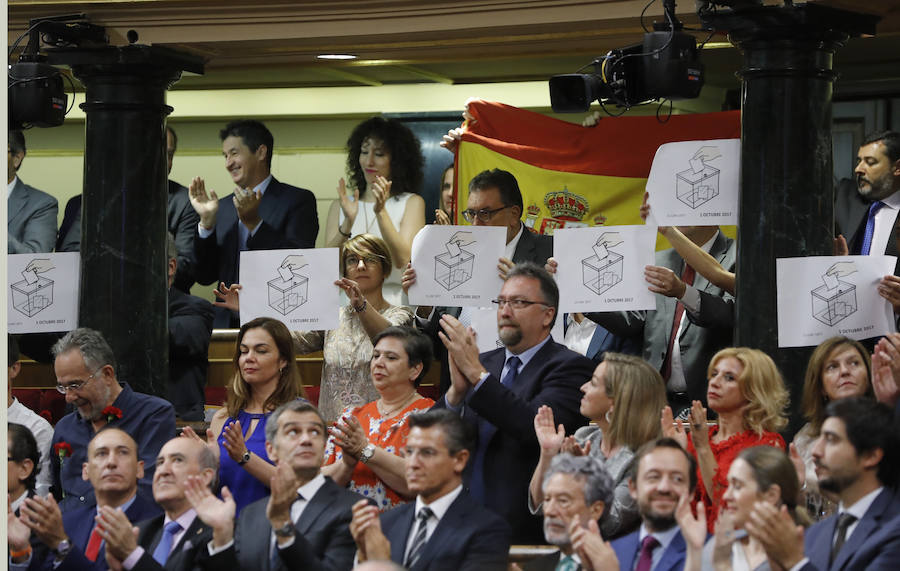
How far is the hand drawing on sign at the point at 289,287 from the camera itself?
6152 millimetres

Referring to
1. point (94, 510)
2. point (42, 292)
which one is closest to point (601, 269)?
point (94, 510)

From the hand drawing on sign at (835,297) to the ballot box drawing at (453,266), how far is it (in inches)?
52.5

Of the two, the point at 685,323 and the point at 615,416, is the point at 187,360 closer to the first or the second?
the point at 685,323

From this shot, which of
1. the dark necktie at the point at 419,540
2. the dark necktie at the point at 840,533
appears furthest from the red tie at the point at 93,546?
the dark necktie at the point at 840,533

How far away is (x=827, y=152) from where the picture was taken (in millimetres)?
5820

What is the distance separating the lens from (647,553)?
4.32m

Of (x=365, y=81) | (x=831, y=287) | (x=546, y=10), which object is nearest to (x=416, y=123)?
(x=365, y=81)

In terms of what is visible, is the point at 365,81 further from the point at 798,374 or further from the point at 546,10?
the point at 798,374

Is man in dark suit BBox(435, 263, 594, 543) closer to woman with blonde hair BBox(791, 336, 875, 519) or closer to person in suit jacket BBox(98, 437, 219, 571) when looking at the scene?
woman with blonde hair BBox(791, 336, 875, 519)

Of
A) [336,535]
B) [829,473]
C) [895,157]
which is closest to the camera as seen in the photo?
[829,473]

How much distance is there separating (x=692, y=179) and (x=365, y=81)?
3.52 m

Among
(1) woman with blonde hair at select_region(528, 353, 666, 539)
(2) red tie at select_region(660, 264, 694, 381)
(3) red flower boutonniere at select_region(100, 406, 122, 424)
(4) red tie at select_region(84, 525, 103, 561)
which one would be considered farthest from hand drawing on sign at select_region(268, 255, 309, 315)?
(1) woman with blonde hair at select_region(528, 353, 666, 539)

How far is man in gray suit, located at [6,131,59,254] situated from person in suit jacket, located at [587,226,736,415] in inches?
107

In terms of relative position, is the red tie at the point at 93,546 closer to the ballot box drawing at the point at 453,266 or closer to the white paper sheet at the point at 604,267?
the ballot box drawing at the point at 453,266
